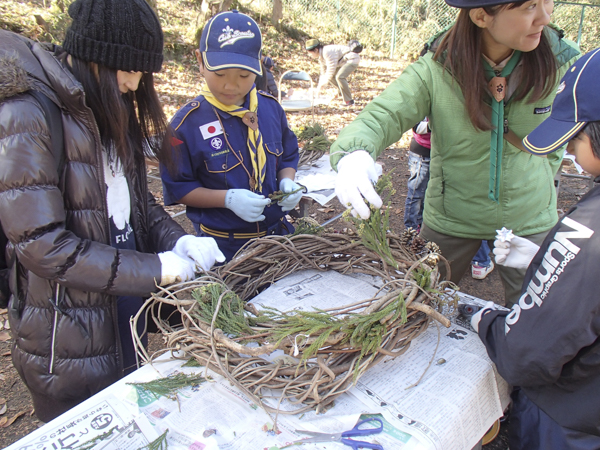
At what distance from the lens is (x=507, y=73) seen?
1.72 meters

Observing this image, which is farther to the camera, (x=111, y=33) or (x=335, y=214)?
(x=335, y=214)

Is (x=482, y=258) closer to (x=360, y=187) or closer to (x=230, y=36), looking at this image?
(x=360, y=187)

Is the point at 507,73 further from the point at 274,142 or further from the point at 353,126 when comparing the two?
the point at 274,142

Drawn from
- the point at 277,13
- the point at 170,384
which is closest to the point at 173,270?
the point at 170,384

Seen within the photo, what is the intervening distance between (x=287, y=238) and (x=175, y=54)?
937 cm

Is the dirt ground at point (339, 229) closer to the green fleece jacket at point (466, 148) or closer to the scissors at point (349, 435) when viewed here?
the green fleece jacket at point (466, 148)

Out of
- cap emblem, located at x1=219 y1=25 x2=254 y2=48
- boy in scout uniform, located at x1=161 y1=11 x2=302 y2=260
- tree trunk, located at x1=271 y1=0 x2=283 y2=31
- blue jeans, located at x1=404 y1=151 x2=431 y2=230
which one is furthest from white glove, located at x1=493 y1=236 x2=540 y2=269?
tree trunk, located at x1=271 y1=0 x2=283 y2=31

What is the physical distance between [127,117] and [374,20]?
14.3m

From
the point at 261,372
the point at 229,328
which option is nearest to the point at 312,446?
the point at 261,372

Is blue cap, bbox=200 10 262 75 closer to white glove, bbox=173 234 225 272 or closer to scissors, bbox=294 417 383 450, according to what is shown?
white glove, bbox=173 234 225 272

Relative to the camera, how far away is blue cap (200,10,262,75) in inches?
73.2

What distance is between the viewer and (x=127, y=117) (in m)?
1.47

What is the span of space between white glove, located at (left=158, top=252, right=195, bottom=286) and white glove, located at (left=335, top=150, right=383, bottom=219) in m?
0.57

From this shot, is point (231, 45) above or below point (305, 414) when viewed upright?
above
